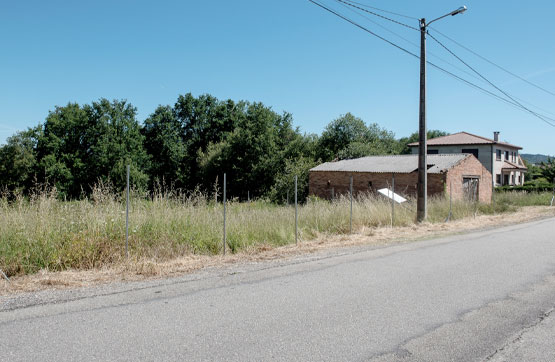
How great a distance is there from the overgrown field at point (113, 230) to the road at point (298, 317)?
168cm

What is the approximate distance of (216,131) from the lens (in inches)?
2291

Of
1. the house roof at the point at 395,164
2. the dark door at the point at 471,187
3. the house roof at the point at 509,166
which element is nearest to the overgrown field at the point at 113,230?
the house roof at the point at 395,164

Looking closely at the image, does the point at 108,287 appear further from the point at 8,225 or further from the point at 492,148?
the point at 492,148

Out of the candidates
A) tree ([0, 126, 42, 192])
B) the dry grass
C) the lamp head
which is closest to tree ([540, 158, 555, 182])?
the lamp head

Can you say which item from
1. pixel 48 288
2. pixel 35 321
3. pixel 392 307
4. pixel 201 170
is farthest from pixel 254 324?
pixel 201 170

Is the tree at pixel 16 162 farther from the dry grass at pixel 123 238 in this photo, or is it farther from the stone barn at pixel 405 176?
the dry grass at pixel 123 238

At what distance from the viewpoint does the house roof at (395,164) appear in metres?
28.2

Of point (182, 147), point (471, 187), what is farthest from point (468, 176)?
point (182, 147)

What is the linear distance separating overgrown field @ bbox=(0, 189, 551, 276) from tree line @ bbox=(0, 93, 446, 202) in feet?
87.4

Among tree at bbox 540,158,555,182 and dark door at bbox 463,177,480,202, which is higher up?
tree at bbox 540,158,555,182

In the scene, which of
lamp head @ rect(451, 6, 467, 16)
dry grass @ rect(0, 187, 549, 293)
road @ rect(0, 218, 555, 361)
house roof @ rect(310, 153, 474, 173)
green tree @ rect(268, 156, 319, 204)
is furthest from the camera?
green tree @ rect(268, 156, 319, 204)

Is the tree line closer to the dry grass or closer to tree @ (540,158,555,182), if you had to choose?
tree @ (540,158,555,182)

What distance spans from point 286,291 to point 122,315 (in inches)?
91.6

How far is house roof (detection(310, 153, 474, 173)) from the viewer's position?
2820 cm
